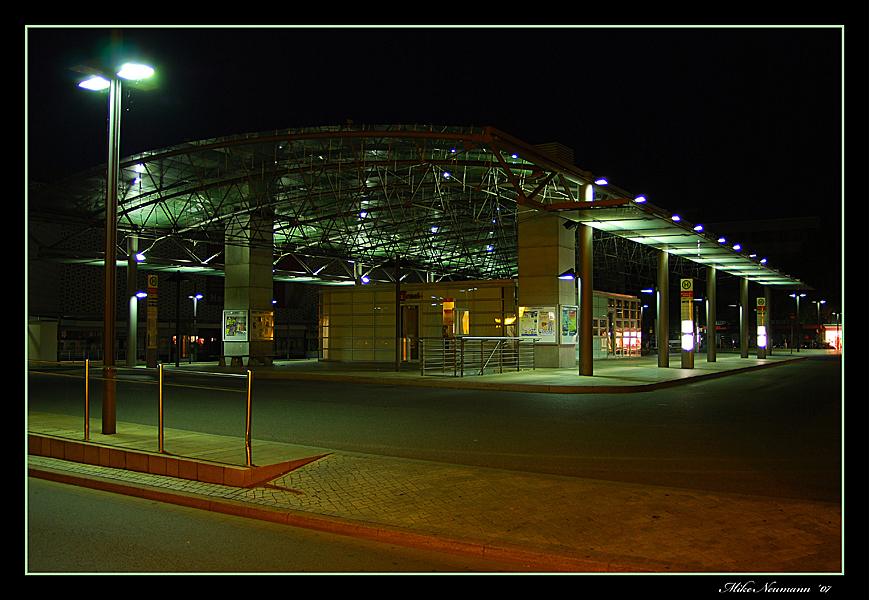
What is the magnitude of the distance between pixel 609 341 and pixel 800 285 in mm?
A: 15729

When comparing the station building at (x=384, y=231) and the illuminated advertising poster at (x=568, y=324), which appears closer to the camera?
the station building at (x=384, y=231)

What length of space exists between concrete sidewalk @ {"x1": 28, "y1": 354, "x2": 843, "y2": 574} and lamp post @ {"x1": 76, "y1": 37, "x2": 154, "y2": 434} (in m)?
0.68


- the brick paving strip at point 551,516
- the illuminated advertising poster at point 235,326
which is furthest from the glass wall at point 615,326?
the brick paving strip at point 551,516

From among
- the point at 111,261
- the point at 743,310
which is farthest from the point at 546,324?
the point at 743,310

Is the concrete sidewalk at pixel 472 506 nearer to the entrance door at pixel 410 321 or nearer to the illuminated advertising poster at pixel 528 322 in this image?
the illuminated advertising poster at pixel 528 322

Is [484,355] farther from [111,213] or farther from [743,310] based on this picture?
[743,310]

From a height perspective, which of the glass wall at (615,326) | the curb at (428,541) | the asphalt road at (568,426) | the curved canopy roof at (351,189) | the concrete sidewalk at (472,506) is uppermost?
the curved canopy roof at (351,189)

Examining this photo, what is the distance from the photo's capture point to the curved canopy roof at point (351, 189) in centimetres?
2348

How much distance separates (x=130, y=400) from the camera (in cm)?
1725

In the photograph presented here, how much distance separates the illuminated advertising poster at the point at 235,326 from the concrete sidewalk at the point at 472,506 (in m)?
22.5

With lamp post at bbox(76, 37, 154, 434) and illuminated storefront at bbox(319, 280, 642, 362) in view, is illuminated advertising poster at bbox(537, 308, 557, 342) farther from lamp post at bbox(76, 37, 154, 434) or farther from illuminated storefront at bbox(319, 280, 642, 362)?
lamp post at bbox(76, 37, 154, 434)

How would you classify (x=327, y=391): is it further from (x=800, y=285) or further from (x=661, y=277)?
(x=800, y=285)

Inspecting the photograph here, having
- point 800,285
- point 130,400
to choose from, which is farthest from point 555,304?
point 800,285

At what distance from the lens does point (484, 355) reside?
2694cm
